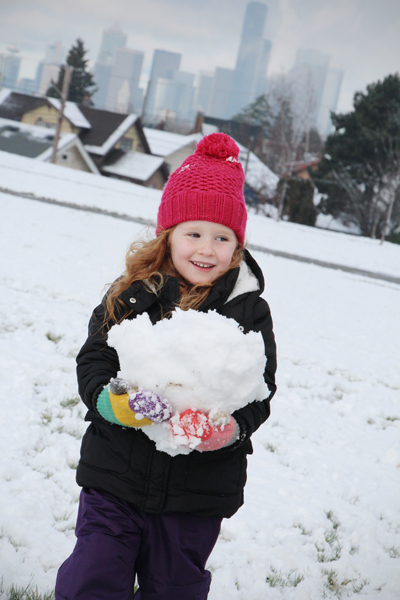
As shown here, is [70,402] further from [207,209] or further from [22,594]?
[207,209]

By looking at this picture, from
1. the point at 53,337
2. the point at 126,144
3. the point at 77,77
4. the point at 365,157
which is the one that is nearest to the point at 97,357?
the point at 53,337

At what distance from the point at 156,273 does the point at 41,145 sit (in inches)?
1400

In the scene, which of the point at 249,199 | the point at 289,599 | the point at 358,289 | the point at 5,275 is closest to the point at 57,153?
the point at 249,199

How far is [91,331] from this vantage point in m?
1.90

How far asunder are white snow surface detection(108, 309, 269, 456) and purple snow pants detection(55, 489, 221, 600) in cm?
33

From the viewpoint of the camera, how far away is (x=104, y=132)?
125 ft

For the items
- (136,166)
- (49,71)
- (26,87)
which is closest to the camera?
(136,166)

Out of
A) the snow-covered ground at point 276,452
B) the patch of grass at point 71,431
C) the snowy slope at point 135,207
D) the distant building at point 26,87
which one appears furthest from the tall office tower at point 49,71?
the patch of grass at point 71,431

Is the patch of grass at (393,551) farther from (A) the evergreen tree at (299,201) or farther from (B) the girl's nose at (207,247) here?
(A) the evergreen tree at (299,201)

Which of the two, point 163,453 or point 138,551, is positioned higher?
point 163,453

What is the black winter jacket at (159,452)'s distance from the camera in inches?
67.3

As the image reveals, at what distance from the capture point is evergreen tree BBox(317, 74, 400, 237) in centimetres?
3206

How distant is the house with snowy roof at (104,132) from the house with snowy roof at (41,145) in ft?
4.82

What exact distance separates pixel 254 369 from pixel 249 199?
37035 millimetres
